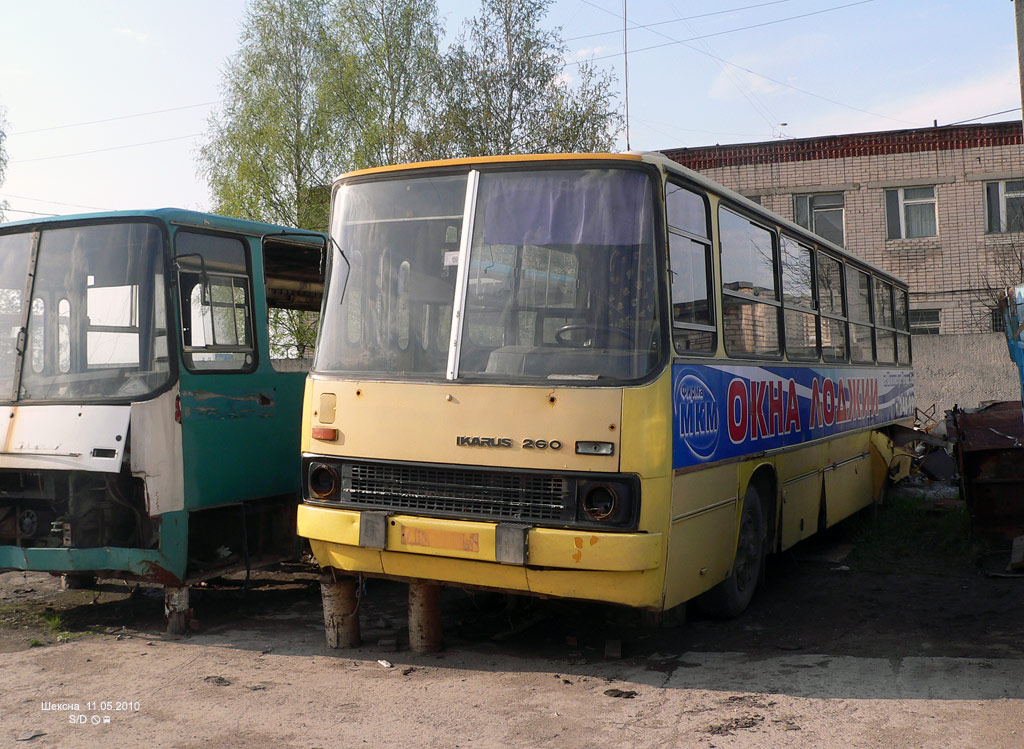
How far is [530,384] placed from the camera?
550 cm

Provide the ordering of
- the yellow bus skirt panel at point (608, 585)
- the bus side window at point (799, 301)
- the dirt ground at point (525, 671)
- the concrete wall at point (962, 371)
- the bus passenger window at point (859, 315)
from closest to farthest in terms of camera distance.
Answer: the dirt ground at point (525, 671) < the yellow bus skirt panel at point (608, 585) < the bus side window at point (799, 301) < the bus passenger window at point (859, 315) < the concrete wall at point (962, 371)

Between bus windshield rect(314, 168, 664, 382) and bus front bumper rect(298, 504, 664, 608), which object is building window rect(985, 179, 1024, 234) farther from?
bus front bumper rect(298, 504, 664, 608)

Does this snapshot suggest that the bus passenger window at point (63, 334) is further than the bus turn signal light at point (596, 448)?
Yes

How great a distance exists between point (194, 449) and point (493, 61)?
24714 millimetres

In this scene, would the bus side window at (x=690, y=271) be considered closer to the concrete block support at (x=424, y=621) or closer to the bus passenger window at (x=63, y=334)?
the concrete block support at (x=424, y=621)

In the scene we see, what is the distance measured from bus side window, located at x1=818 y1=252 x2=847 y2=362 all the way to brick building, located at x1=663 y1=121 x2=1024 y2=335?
15976 millimetres

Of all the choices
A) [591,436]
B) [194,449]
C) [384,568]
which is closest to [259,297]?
[194,449]

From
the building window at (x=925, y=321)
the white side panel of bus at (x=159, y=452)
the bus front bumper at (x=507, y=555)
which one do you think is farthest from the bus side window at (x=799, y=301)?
the building window at (x=925, y=321)

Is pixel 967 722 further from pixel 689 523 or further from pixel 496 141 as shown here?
pixel 496 141

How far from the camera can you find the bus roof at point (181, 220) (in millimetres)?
6766

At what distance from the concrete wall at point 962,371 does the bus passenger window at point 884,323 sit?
7.37 meters

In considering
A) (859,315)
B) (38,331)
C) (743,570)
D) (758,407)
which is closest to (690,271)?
(758,407)

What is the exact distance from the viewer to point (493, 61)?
29.6 m

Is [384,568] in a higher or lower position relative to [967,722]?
higher
